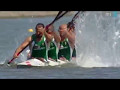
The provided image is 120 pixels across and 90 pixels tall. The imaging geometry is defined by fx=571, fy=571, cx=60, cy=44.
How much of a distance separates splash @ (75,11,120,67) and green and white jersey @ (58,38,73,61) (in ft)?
1.08

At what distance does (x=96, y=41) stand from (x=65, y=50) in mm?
1603

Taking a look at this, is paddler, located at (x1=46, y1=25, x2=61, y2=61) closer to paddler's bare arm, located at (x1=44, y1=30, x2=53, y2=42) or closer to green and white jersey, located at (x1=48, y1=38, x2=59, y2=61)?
green and white jersey, located at (x1=48, y1=38, x2=59, y2=61)

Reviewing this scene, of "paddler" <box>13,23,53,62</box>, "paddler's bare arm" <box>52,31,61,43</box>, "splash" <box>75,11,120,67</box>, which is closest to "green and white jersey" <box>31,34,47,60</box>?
"paddler" <box>13,23,53,62</box>

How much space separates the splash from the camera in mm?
17836

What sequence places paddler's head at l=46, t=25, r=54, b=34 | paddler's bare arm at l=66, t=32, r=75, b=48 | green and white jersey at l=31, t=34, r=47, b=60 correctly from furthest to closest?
paddler's bare arm at l=66, t=32, r=75, b=48 → paddler's head at l=46, t=25, r=54, b=34 → green and white jersey at l=31, t=34, r=47, b=60

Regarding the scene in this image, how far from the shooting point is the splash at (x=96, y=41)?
1784 centimetres

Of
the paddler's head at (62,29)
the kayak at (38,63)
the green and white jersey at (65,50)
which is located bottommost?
the kayak at (38,63)

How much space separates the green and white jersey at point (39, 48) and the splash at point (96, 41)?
A: 1.19 metres

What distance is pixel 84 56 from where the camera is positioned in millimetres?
18156

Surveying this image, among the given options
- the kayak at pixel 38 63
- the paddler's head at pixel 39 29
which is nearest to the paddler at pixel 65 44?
the kayak at pixel 38 63

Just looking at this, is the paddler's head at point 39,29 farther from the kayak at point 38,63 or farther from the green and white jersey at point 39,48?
the kayak at point 38,63

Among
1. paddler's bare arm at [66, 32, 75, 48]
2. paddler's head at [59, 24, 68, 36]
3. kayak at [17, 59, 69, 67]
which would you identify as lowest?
kayak at [17, 59, 69, 67]

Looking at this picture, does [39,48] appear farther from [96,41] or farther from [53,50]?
[96,41]
